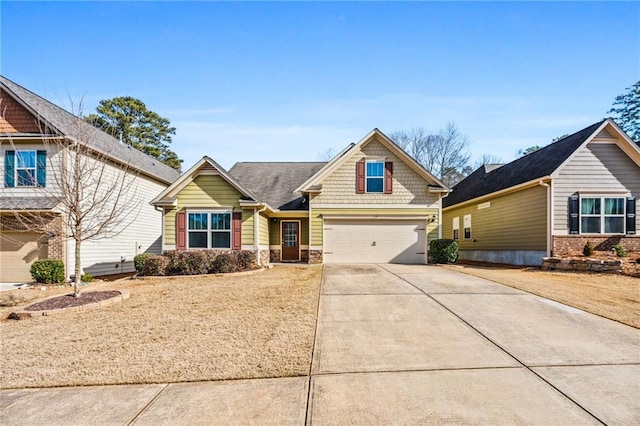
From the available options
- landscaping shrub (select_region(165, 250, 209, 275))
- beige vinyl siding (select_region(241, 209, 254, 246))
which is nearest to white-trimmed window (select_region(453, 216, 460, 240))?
beige vinyl siding (select_region(241, 209, 254, 246))

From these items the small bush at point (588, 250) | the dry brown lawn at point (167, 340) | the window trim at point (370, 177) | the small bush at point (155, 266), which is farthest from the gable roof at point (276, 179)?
the small bush at point (588, 250)

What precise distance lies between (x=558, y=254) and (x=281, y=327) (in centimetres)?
1284

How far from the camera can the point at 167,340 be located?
236 inches

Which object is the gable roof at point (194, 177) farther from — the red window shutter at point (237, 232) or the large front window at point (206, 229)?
the large front window at point (206, 229)

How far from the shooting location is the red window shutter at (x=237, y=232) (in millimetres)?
15352

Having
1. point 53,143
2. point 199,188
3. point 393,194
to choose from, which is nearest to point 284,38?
point 199,188

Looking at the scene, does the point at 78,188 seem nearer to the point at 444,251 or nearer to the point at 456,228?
the point at 444,251

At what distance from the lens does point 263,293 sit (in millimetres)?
9375

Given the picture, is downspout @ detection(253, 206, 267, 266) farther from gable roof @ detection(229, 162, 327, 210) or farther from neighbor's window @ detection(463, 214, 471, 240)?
neighbor's window @ detection(463, 214, 471, 240)

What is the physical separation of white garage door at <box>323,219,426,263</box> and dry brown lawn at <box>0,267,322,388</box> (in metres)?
7.16

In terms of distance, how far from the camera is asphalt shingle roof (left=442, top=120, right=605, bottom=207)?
15.0 m

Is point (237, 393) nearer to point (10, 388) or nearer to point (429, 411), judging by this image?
point (429, 411)

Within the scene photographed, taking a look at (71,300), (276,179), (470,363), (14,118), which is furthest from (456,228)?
(14,118)

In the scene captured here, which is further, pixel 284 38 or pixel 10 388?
pixel 284 38
